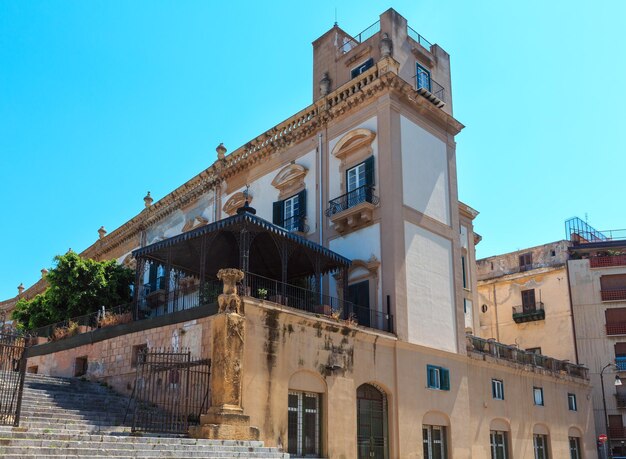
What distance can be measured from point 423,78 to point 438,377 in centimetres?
1252

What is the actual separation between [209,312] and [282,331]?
2093mm

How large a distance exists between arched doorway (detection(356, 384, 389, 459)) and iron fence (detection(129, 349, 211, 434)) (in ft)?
18.2

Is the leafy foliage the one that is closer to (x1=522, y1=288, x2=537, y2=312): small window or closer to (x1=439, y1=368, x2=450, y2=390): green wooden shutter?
(x1=439, y1=368, x2=450, y2=390): green wooden shutter

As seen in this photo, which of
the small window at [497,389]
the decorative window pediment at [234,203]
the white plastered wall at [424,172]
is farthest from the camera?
the decorative window pediment at [234,203]

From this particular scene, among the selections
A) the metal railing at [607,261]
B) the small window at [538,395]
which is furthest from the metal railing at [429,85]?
the metal railing at [607,261]

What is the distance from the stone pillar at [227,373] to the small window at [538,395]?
16.8 meters

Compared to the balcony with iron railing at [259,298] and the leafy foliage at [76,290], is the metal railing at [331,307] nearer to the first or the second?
the balcony with iron railing at [259,298]

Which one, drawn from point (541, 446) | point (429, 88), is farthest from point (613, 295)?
point (429, 88)

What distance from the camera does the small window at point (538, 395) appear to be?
2884cm

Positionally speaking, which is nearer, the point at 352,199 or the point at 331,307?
the point at 331,307

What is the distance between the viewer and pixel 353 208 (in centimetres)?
2358

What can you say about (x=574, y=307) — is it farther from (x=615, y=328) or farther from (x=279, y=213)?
(x=279, y=213)

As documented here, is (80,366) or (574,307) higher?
(574,307)

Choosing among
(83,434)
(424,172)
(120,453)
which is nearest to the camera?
(120,453)
